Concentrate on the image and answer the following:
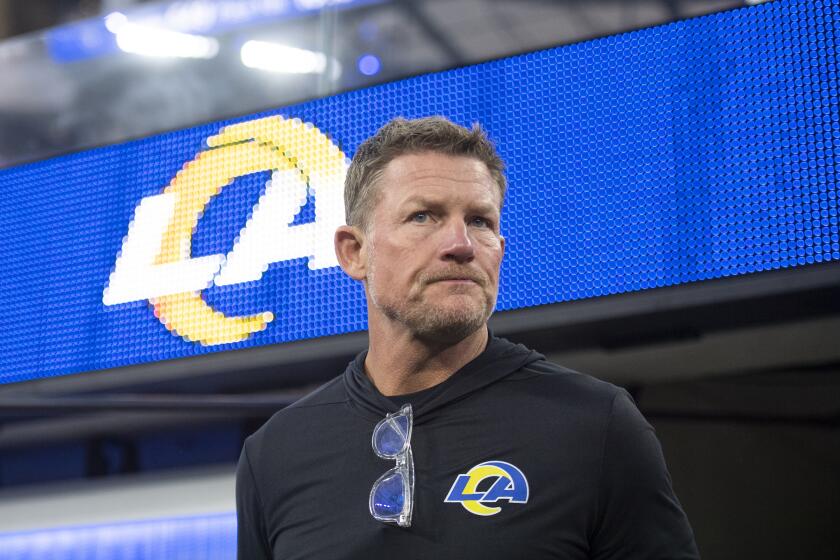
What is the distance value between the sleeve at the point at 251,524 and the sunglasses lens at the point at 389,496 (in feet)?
0.67

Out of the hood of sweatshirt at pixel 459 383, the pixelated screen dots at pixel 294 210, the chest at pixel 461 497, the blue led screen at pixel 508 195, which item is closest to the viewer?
the chest at pixel 461 497

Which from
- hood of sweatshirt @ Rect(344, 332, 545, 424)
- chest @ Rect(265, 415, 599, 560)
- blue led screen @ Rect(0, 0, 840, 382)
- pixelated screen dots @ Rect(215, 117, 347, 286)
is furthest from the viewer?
pixelated screen dots @ Rect(215, 117, 347, 286)

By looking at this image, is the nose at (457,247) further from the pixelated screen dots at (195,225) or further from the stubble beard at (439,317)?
the pixelated screen dots at (195,225)

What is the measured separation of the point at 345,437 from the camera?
1.26 meters

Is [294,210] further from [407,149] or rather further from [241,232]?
[407,149]

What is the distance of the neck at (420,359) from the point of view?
1252mm

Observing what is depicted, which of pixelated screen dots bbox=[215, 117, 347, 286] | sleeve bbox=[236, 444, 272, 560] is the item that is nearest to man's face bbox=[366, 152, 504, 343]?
sleeve bbox=[236, 444, 272, 560]

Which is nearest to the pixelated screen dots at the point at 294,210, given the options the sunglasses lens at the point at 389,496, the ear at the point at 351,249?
the ear at the point at 351,249

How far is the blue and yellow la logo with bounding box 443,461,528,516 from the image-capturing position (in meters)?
1.12

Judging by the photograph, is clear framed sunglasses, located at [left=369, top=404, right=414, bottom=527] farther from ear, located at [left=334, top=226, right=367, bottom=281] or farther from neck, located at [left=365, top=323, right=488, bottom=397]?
ear, located at [left=334, top=226, right=367, bottom=281]

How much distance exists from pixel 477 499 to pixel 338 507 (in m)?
0.16

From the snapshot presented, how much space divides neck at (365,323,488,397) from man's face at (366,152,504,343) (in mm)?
19

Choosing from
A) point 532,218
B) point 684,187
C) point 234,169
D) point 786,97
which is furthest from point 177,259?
point 786,97

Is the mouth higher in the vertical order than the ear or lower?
lower
